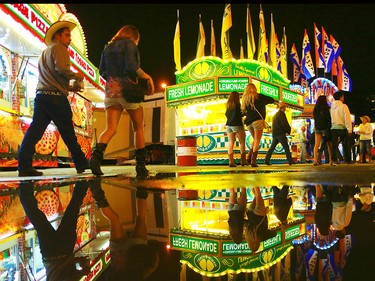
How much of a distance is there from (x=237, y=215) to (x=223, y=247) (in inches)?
22.8

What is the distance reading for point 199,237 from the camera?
120cm

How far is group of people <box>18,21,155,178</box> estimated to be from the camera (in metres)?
4.57

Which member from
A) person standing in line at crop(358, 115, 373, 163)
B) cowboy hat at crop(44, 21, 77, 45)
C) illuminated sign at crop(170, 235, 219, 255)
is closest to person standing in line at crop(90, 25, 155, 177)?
cowboy hat at crop(44, 21, 77, 45)

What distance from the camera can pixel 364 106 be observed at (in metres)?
46.1

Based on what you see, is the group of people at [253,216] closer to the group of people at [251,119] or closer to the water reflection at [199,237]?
the water reflection at [199,237]

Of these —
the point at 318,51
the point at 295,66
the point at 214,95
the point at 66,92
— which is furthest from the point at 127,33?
the point at 295,66

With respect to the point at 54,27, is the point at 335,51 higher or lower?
higher

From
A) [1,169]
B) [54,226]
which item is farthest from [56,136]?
[54,226]

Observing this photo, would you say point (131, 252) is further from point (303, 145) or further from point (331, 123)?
point (303, 145)

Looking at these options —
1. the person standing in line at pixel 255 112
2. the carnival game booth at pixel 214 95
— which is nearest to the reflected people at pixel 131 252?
the person standing in line at pixel 255 112

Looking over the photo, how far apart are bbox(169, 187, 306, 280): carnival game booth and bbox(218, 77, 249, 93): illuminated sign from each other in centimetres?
1161

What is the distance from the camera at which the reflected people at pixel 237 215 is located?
1157 millimetres

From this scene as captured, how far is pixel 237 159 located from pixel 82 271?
12.3 metres

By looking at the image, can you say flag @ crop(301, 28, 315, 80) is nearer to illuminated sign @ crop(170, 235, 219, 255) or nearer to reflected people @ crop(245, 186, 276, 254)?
reflected people @ crop(245, 186, 276, 254)
